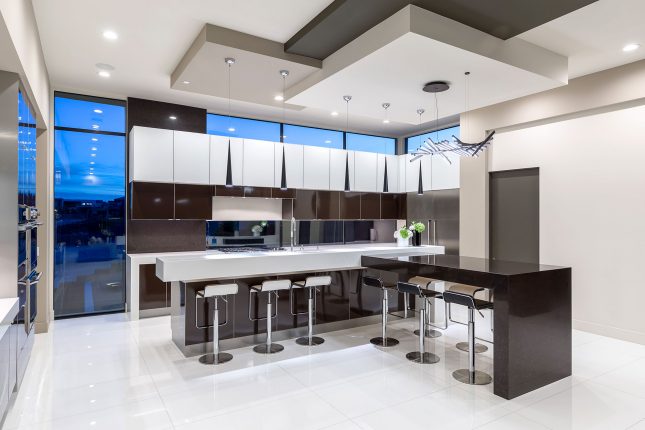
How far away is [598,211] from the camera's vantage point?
4.91m

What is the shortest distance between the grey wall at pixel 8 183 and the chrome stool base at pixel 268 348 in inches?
87.8

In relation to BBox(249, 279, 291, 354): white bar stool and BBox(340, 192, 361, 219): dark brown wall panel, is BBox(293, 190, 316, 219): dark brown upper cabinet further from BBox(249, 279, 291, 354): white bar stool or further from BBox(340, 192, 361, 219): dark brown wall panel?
BBox(249, 279, 291, 354): white bar stool

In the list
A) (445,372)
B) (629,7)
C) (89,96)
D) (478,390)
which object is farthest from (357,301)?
(89,96)

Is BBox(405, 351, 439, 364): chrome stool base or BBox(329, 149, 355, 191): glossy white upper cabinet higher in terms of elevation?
BBox(329, 149, 355, 191): glossy white upper cabinet

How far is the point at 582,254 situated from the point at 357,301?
9.46 feet

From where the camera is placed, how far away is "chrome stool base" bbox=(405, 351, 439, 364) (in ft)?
13.2

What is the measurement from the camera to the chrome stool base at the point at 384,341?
4.51 m

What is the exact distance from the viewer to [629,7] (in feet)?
10.8

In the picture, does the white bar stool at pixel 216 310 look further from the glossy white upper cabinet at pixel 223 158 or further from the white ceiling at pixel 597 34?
the white ceiling at pixel 597 34

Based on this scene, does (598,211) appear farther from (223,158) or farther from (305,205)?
(223,158)

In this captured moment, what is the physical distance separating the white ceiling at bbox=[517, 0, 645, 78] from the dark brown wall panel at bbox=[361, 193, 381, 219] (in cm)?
386

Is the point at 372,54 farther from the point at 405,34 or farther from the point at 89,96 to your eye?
the point at 89,96

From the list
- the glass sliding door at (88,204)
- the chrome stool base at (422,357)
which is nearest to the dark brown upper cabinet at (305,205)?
the glass sliding door at (88,204)

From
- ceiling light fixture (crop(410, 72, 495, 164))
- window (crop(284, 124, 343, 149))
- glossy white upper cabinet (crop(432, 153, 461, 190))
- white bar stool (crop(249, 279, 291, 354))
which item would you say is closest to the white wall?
glossy white upper cabinet (crop(432, 153, 461, 190))
